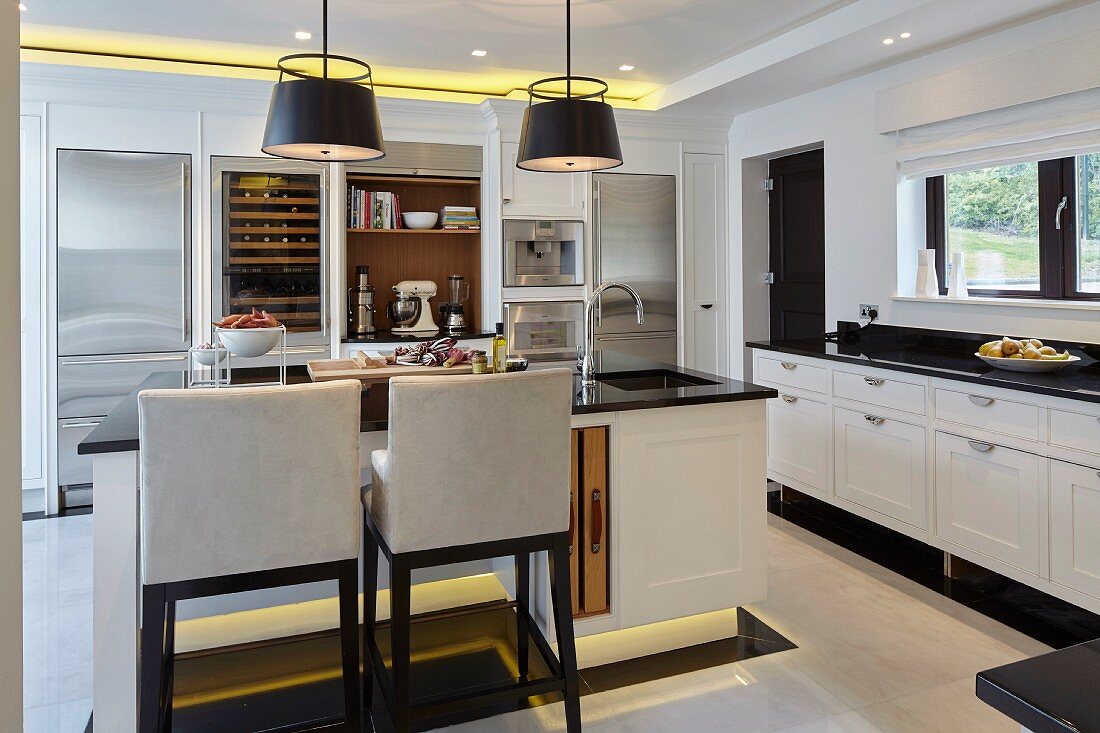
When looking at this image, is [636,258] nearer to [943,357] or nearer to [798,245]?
[798,245]

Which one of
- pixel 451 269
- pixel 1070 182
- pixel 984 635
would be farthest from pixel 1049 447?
pixel 451 269

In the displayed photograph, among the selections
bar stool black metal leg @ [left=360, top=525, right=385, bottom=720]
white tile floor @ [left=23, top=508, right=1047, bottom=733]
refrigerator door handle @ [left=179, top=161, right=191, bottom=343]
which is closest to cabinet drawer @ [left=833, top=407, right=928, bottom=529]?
white tile floor @ [left=23, top=508, right=1047, bottom=733]

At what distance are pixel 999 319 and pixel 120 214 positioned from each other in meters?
4.63

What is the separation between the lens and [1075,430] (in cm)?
260

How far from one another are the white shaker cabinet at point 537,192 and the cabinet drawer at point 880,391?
2.36m

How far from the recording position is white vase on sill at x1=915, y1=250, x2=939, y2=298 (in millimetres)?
4059

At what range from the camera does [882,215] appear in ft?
14.2

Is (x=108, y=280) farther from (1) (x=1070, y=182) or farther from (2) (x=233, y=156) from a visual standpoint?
(1) (x=1070, y=182)

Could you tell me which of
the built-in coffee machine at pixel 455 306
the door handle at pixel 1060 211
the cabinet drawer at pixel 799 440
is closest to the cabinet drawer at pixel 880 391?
the cabinet drawer at pixel 799 440

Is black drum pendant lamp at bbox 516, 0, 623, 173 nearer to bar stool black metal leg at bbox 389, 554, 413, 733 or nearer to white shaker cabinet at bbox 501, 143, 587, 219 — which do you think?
bar stool black metal leg at bbox 389, 554, 413, 733

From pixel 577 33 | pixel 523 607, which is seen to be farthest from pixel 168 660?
pixel 577 33

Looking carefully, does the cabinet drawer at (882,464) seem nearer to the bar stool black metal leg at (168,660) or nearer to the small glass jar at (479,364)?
the small glass jar at (479,364)

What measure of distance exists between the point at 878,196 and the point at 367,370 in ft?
10.1

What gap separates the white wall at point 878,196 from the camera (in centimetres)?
348
